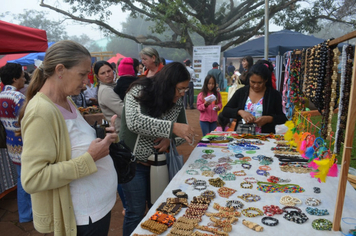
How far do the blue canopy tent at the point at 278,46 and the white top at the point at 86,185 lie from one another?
26.5ft

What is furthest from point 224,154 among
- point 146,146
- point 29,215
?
point 29,215

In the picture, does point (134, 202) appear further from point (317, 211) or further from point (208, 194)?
point (317, 211)

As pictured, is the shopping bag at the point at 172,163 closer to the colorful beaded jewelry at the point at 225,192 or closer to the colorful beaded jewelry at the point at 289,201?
the colorful beaded jewelry at the point at 225,192

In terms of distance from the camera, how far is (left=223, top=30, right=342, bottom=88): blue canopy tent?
8.51 metres

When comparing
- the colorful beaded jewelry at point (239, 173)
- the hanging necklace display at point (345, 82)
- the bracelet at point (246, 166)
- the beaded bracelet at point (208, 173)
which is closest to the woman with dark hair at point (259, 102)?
the bracelet at point (246, 166)

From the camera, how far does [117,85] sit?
321 cm

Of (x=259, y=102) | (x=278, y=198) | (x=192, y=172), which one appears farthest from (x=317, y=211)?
(x=259, y=102)

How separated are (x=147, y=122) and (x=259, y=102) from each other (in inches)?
66.8

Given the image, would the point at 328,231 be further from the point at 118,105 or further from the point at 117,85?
the point at 117,85

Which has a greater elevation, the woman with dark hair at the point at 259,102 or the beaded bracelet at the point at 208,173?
the woman with dark hair at the point at 259,102

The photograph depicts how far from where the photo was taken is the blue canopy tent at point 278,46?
335 inches

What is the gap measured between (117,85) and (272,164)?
6.59 feet

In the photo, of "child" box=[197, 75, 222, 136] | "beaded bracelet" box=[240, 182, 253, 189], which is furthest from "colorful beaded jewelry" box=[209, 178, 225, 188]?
"child" box=[197, 75, 222, 136]

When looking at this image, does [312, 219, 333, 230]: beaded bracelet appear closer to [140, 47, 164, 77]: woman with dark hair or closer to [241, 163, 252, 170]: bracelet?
[241, 163, 252, 170]: bracelet
